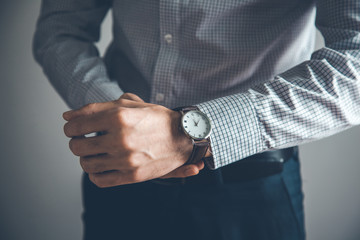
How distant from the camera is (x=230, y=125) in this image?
1.77ft

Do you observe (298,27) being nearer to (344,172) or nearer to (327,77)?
(327,77)

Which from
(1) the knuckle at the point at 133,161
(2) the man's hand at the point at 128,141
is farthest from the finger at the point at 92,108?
(1) the knuckle at the point at 133,161

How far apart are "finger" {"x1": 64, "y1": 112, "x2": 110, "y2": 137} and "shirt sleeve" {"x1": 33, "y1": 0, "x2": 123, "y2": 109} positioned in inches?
8.2

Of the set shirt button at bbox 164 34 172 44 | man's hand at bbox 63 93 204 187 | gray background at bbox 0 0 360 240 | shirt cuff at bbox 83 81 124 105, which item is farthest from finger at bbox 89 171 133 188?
gray background at bbox 0 0 360 240

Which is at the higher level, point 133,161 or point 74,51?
point 74,51

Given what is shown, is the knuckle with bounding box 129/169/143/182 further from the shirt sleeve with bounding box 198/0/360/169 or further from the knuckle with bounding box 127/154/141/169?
the shirt sleeve with bounding box 198/0/360/169

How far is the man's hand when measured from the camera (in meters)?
0.47

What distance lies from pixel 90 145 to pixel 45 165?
1.02m

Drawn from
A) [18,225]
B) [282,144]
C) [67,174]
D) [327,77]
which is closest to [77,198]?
[67,174]

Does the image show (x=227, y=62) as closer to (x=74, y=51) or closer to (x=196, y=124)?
(x=196, y=124)

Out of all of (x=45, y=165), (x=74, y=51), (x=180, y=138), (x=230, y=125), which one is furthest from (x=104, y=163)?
(x=45, y=165)

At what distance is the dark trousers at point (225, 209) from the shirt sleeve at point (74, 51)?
32 centimetres

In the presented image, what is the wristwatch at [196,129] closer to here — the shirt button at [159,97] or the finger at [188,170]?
the finger at [188,170]

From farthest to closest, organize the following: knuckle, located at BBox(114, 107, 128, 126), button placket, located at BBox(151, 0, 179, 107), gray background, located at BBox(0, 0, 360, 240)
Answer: gray background, located at BBox(0, 0, 360, 240) → button placket, located at BBox(151, 0, 179, 107) → knuckle, located at BBox(114, 107, 128, 126)
